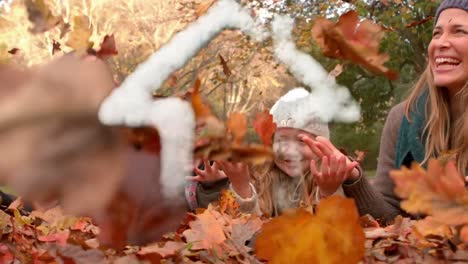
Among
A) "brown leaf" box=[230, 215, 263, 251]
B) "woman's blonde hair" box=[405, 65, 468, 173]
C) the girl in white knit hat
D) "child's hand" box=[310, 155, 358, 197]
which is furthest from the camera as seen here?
"woman's blonde hair" box=[405, 65, 468, 173]

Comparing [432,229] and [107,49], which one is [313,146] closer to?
[432,229]

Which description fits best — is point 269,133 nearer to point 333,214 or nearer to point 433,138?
point 333,214

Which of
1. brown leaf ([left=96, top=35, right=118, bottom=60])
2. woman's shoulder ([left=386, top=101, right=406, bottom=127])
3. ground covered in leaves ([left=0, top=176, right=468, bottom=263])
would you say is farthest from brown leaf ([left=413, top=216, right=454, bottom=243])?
woman's shoulder ([left=386, top=101, right=406, bottom=127])

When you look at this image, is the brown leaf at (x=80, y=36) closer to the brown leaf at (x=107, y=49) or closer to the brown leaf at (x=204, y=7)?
the brown leaf at (x=107, y=49)

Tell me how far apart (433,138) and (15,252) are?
1.51 metres

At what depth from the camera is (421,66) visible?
9.03 meters

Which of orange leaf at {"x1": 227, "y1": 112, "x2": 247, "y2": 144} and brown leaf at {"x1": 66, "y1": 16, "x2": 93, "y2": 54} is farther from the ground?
brown leaf at {"x1": 66, "y1": 16, "x2": 93, "y2": 54}

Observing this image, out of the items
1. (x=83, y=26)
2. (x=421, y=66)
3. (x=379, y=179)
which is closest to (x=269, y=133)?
(x=83, y=26)

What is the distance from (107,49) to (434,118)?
5.21ft

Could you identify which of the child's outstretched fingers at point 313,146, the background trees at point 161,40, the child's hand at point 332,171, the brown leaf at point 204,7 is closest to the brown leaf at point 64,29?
the background trees at point 161,40

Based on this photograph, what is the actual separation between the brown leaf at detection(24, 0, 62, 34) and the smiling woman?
89cm

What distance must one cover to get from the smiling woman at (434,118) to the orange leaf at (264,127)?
66cm

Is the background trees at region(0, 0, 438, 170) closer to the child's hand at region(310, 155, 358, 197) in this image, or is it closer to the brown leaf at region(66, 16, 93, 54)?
the brown leaf at region(66, 16, 93, 54)

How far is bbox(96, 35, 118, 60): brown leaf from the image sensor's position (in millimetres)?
540
